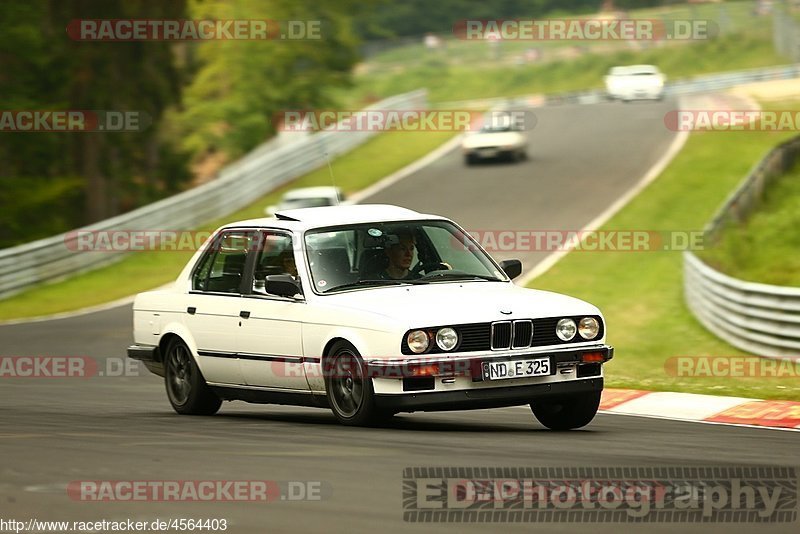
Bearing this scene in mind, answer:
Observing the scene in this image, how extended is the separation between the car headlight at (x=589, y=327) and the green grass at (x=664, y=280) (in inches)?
A: 136

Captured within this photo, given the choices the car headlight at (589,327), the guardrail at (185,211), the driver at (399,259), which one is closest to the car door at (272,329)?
the driver at (399,259)

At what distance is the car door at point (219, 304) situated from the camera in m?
11.1

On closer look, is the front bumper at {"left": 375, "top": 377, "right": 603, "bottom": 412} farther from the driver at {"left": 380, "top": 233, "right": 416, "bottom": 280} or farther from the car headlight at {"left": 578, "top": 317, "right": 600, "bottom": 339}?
the driver at {"left": 380, "top": 233, "right": 416, "bottom": 280}

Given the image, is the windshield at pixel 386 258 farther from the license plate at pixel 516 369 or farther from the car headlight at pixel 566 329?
the license plate at pixel 516 369

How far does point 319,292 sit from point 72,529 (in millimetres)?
4443

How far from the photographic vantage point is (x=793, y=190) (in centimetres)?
3009

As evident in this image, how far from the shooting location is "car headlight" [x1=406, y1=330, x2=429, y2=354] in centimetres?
951

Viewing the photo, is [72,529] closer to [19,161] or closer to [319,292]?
[319,292]

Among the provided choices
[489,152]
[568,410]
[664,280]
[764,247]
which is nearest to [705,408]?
[568,410]

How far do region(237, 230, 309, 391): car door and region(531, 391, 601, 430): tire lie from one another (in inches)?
66.7

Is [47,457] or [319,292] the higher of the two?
[319,292]

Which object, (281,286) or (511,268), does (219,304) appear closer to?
(281,286)

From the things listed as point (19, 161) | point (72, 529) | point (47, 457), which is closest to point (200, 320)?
point (47, 457)

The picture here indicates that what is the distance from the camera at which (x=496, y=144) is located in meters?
41.2
